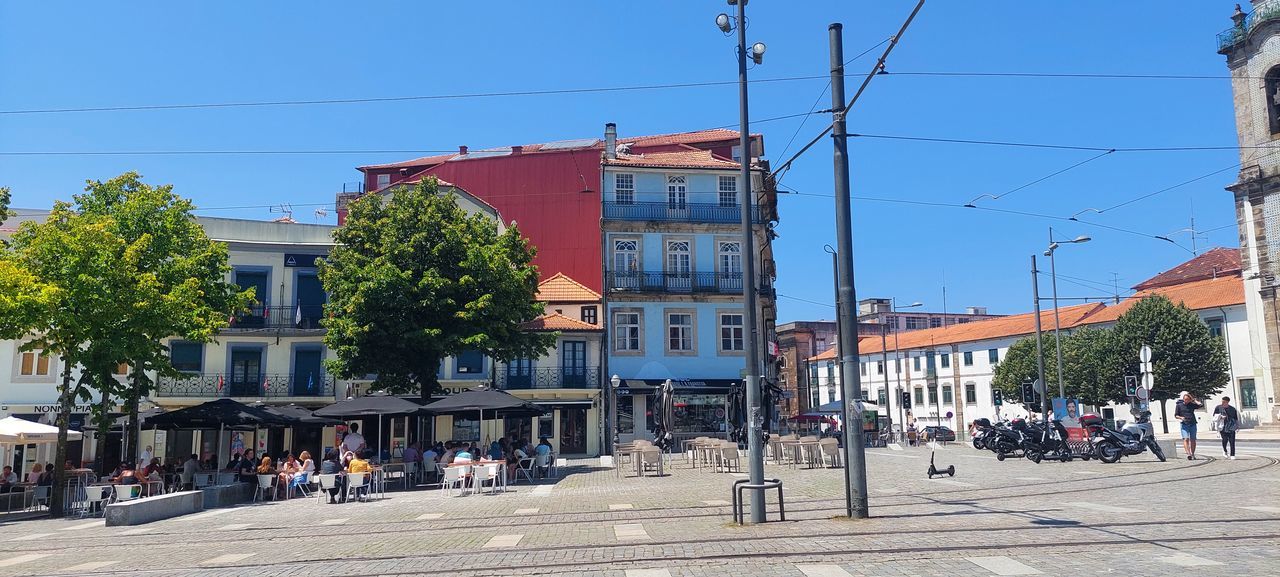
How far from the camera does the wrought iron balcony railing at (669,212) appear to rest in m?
38.7

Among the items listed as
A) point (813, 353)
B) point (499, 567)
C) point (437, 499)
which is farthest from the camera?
point (813, 353)

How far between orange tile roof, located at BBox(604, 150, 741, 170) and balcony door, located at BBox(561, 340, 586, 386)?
27.3ft

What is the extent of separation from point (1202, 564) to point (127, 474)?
1909 cm

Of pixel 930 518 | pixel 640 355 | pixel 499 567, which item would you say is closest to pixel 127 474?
pixel 499 567

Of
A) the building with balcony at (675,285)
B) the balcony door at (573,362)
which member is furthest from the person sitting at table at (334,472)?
the building with balcony at (675,285)

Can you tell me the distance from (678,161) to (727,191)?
2588 millimetres

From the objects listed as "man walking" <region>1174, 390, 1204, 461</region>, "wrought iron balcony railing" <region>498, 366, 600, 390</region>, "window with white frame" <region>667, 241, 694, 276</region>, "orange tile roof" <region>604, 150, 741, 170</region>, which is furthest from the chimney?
"man walking" <region>1174, 390, 1204, 461</region>

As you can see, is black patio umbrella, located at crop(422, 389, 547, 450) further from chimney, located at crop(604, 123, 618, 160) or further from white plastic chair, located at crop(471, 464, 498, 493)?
chimney, located at crop(604, 123, 618, 160)

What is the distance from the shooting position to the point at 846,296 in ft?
37.3

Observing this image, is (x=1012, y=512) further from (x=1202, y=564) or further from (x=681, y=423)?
(x=681, y=423)

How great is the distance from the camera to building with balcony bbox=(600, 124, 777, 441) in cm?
3756

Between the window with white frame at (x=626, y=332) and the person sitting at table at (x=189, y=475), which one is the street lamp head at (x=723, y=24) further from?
the window with white frame at (x=626, y=332)

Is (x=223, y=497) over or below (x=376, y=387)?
below

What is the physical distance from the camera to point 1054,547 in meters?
8.97
